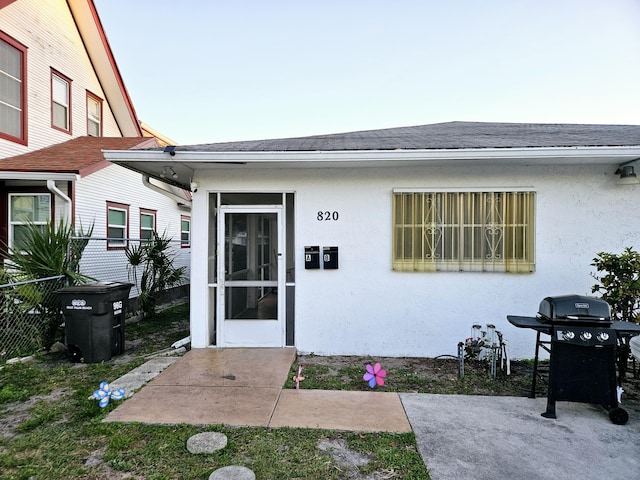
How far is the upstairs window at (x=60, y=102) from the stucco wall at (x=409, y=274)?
673cm

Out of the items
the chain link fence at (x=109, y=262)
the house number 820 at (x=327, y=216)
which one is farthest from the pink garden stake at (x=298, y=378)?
the chain link fence at (x=109, y=262)

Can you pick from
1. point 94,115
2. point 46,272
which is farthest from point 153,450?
point 94,115

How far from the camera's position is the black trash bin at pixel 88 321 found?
4.99m

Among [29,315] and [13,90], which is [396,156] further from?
[13,90]

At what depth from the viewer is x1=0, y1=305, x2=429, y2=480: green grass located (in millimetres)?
2549

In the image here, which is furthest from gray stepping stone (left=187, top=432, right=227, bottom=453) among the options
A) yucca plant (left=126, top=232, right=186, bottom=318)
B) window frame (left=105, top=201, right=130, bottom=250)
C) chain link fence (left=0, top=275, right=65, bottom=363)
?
window frame (left=105, top=201, right=130, bottom=250)

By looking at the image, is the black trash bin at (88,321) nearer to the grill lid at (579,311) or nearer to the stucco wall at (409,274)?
the stucco wall at (409,274)

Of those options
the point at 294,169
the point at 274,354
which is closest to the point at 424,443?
the point at 274,354

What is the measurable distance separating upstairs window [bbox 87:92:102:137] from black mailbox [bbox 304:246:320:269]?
904cm

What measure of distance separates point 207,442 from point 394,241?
11.2ft

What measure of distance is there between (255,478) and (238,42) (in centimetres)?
1396

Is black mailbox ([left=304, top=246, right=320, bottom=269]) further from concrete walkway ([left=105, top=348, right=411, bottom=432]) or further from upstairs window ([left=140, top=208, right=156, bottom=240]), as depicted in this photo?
upstairs window ([left=140, top=208, right=156, bottom=240])

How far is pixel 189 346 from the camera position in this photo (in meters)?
5.62

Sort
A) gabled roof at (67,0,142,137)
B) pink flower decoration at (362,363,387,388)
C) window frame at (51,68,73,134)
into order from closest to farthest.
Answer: pink flower decoration at (362,363,387,388) < window frame at (51,68,73,134) < gabled roof at (67,0,142,137)
